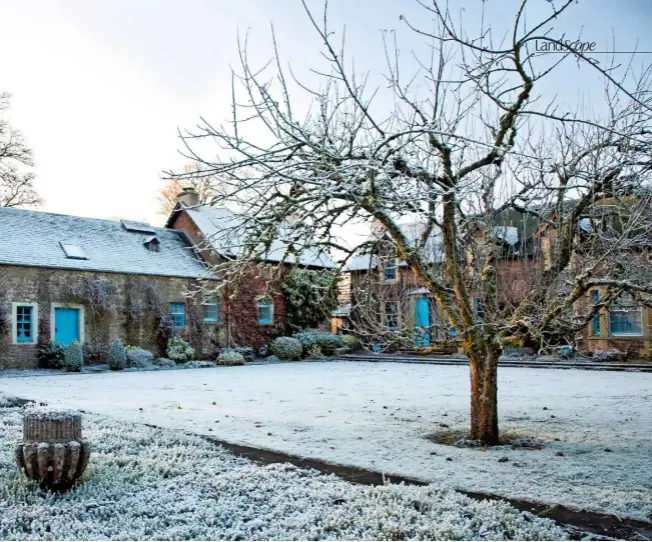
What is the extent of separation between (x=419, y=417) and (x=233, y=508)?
5.33 m

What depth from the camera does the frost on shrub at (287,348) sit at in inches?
998

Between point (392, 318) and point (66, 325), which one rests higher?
point (392, 318)

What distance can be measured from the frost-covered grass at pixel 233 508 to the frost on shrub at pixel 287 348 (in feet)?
62.8

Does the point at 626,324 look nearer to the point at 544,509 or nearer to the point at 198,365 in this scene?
the point at 198,365

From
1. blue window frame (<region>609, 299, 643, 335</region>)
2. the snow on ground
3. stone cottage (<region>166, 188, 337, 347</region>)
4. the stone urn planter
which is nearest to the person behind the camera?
the stone urn planter

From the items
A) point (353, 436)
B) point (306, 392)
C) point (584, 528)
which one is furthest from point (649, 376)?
point (584, 528)

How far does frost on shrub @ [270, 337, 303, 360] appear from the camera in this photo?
83.2 feet

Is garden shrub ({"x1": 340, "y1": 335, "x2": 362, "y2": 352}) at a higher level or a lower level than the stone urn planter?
Answer: lower

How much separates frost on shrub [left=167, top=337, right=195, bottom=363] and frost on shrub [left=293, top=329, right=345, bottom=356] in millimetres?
5126

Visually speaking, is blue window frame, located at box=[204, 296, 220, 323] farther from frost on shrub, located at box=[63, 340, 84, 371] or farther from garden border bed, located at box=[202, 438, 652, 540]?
garden border bed, located at box=[202, 438, 652, 540]

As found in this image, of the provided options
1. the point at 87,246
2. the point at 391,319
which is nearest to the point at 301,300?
the point at 87,246

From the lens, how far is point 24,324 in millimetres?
19953

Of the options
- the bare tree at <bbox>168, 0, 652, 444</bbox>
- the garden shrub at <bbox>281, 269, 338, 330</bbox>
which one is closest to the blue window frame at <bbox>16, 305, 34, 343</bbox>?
the garden shrub at <bbox>281, 269, 338, 330</bbox>

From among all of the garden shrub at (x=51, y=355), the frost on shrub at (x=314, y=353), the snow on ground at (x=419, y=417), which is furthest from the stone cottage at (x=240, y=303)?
the snow on ground at (x=419, y=417)
